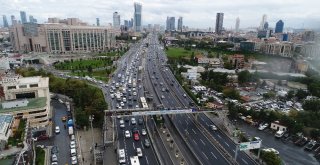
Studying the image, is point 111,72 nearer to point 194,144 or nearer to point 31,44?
point 194,144

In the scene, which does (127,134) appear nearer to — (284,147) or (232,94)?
(284,147)

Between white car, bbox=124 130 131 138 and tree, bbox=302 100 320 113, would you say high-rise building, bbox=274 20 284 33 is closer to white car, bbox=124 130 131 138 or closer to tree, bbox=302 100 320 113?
tree, bbox=302 100 320 113

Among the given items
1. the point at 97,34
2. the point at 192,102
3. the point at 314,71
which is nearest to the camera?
the point at 192,102

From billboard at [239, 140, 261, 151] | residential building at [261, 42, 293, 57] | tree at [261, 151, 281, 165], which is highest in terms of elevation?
residential building at [261, 42, 293, 57]

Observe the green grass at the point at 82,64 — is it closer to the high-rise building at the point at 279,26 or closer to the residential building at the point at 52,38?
the residential building at the point at 52,38

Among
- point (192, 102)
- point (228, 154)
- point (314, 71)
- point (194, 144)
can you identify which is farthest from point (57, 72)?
point (314, 71)

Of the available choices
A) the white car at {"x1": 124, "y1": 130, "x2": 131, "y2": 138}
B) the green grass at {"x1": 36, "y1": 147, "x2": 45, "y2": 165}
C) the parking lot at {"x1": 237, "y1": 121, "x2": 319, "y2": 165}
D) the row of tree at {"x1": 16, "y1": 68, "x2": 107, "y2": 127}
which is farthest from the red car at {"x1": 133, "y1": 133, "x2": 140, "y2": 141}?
the parking lot at {"x1": 237, "y1": 121, "x2": 319, "y2": 165}
